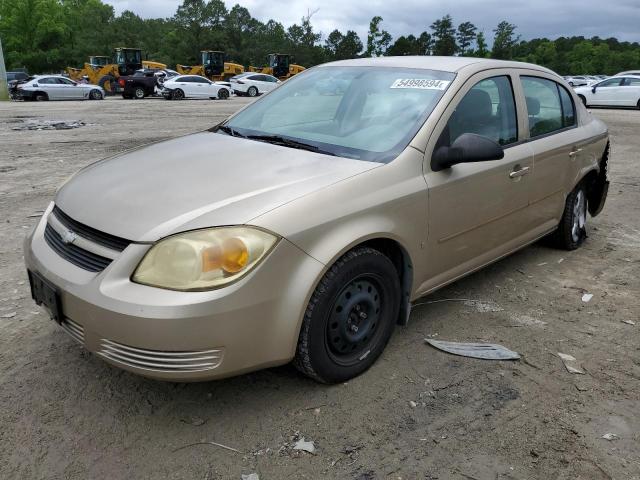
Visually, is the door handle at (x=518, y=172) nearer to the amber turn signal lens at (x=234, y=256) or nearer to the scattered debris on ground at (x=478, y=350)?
the scattered debris on ground at (x=478, y=350)

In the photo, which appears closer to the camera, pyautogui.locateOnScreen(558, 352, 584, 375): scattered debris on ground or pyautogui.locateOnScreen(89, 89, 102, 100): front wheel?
pyautogui.locateOnScreen(558, 352, 584, 375): scattered debris on ground

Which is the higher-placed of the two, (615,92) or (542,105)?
(615,92)

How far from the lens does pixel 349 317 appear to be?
279 centimetres

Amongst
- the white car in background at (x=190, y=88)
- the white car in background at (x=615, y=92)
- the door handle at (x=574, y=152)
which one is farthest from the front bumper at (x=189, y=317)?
the white car in background at (x=190, y=88)

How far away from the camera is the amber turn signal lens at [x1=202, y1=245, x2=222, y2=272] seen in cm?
228

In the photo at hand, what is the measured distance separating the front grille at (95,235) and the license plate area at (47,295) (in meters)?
0.28

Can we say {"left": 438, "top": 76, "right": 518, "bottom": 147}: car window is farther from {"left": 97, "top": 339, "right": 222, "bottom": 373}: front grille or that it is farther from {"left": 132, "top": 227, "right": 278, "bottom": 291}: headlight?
{"left": 97, "top": 339, "right": 222, "bottom": 373}: front grille

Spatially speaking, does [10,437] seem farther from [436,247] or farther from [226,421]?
[436,247]

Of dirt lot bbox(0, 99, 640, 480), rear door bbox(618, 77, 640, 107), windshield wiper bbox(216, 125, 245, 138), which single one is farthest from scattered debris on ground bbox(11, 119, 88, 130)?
rear door bbox(618, 77, 640, 107)

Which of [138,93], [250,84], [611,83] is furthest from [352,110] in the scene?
[250,84]

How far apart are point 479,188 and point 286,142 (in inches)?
48.4

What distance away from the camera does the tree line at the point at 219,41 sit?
6469cm

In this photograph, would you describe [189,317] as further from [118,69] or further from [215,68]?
[215,68]

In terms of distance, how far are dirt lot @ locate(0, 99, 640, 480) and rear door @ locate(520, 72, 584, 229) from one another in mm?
772
